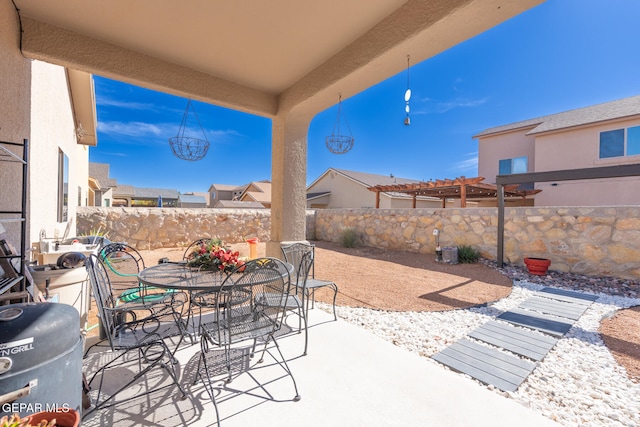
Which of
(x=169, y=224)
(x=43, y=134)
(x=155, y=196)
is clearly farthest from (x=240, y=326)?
(x=155, y=196)

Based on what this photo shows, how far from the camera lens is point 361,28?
2.38 m

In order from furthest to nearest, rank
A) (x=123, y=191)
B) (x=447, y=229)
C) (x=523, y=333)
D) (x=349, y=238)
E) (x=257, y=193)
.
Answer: (x=123, y=191) → (x=257, y=193) → (x=349, y=238) → (x=447, y=229) → (x=523, y=333)

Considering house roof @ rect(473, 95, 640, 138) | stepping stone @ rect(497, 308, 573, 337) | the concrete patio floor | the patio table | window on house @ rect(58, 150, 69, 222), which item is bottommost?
stepping stone @ rect(497, 308, 573, 337)

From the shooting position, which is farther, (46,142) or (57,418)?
(46,142)

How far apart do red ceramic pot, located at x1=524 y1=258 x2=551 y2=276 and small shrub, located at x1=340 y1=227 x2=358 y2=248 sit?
471cm

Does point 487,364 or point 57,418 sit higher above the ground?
point 57,418

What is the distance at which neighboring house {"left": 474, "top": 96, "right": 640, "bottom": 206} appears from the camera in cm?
877

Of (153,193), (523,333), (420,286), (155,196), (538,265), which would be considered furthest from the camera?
(153,193)

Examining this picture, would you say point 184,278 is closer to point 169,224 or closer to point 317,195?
point 169,224

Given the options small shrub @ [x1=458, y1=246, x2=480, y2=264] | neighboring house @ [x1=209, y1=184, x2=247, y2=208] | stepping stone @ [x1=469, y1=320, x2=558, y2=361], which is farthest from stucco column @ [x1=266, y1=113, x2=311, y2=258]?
neighboring house @ [x1=209, y1=184, x2=247, y2=208]

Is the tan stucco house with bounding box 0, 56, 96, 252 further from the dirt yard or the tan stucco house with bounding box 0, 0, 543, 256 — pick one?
the dirt yard

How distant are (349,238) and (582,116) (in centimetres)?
985

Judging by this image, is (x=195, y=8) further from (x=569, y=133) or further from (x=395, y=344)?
(x=569, y=133)

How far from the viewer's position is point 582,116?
33.4ft
